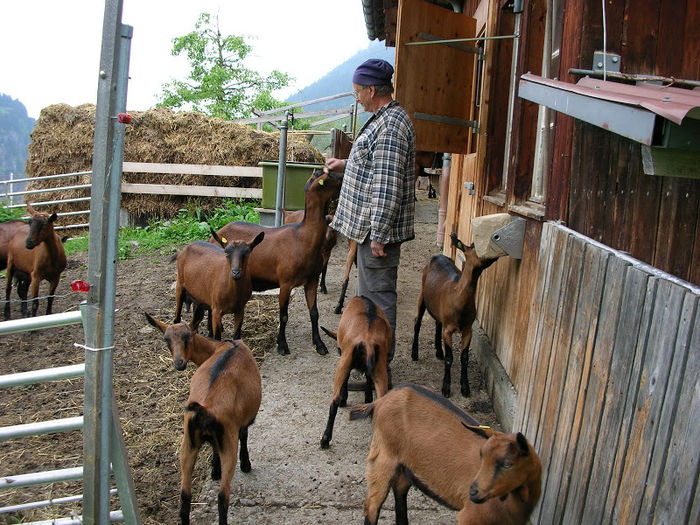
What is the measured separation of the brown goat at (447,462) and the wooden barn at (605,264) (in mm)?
283

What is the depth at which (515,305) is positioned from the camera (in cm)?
455

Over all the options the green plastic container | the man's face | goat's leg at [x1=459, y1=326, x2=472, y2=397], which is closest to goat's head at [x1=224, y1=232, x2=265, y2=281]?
the man's face

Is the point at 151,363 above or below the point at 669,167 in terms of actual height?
below

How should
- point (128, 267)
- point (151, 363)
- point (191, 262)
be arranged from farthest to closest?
point (128, 267) < point (191, 262) < point (151, 363)

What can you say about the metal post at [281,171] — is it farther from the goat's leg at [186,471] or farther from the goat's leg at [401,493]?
the goat's leg at [401,493]

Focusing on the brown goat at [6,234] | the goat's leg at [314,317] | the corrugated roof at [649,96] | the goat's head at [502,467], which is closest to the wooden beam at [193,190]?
the brown goat at [6,234]

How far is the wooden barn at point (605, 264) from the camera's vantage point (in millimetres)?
1916

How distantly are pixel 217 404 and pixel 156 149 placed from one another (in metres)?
12.5

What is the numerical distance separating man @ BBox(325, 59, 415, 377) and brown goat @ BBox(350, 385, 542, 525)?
1.78 meters

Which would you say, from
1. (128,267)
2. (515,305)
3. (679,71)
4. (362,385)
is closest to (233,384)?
(362,385)

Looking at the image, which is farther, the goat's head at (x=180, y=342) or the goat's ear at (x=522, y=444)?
the goat's head at (x=180, y=342)

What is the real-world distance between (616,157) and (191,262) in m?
5.00

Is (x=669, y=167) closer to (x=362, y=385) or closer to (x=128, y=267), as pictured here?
(x=362, y=385)

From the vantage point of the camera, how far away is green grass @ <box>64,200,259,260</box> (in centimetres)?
1191
